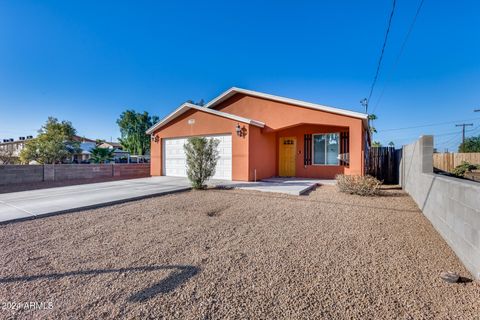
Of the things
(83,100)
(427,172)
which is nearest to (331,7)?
(427,172)

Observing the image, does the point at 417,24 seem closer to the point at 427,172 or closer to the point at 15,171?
the point at 427,172

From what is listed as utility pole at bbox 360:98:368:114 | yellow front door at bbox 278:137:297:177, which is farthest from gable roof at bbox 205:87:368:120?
utility pole at bbox 360:98:368:114

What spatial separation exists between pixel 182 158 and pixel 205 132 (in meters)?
2.46

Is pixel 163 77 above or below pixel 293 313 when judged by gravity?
above

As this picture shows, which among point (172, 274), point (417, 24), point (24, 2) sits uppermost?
point (24, 2)

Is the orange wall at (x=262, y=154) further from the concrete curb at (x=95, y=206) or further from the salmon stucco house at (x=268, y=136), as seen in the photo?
the concrete curb at (x=95, y=206)

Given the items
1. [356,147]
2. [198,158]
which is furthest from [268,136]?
[198,158]

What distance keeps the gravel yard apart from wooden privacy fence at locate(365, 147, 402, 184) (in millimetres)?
6969

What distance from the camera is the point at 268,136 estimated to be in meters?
12.3

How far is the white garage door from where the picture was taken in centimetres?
1147

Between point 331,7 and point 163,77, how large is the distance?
1250 centimetres

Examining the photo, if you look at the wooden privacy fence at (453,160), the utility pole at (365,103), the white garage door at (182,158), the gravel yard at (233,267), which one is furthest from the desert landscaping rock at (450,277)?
the utility pole at (365,103)

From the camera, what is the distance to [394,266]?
289 cm

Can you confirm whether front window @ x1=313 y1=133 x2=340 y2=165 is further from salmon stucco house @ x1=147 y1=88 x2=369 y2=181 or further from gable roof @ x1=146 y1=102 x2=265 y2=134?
gable roof @ x1=146 y1=102 x2=265 y2=134
